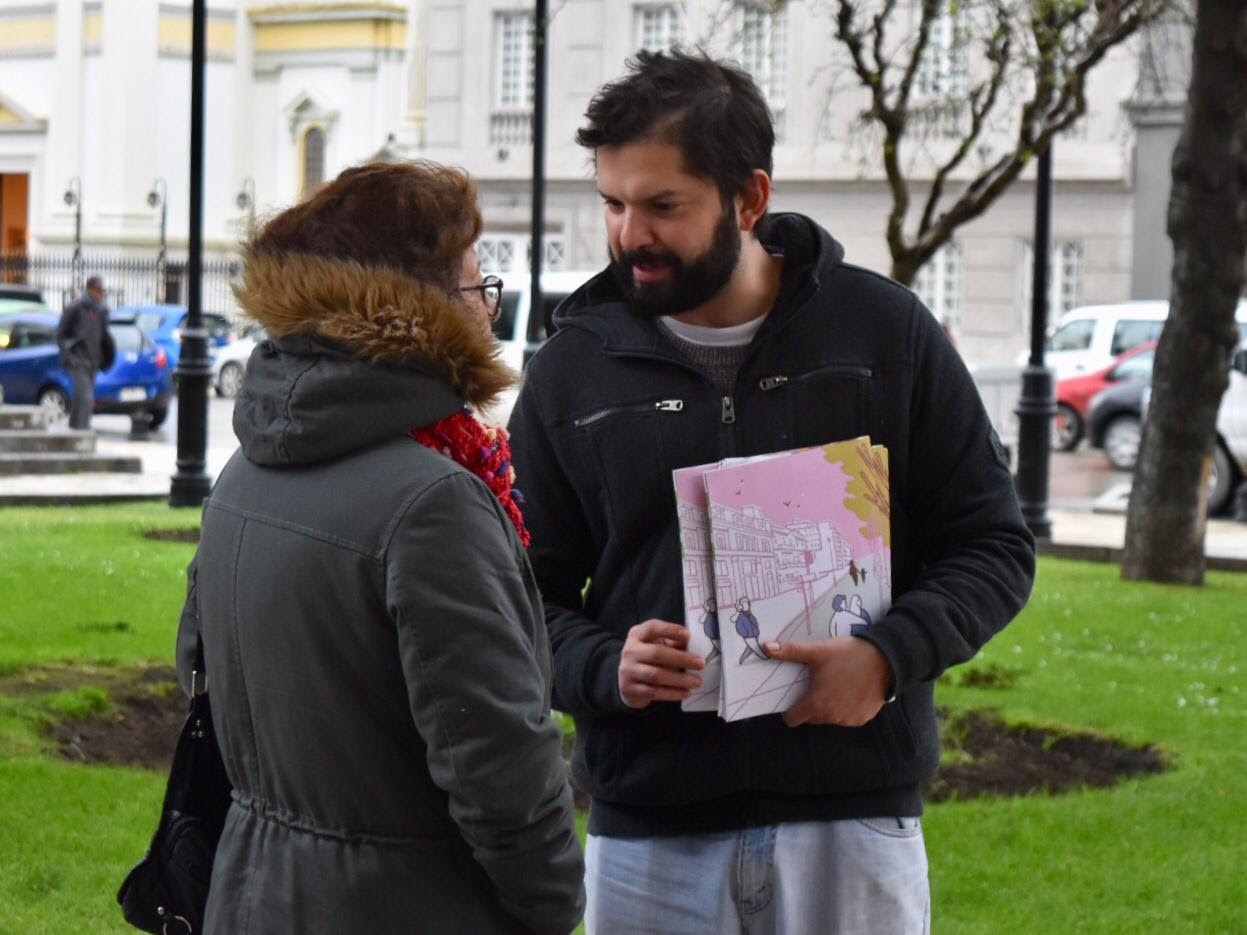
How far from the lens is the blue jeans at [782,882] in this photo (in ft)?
10.7

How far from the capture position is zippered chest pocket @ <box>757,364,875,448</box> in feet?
10.9

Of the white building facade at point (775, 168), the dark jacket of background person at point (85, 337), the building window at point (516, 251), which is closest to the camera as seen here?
the dark jacket of background person at point (85, 337)

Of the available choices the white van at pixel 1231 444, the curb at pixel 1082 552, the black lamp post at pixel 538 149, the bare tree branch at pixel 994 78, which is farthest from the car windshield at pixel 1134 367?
the bare tree branch at pixel 994 78

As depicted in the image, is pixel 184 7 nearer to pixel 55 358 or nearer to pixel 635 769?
pixel 55 358

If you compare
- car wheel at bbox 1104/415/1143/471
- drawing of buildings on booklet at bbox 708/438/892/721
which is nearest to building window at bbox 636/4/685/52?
car wheel at bbox 1104/415/1143/471

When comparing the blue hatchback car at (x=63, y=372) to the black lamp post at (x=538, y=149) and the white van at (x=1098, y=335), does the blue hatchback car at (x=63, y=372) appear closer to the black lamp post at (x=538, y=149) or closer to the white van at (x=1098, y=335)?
the black lamp post at (x=538, y=149)

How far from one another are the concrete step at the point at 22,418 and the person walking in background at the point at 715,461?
20.6m

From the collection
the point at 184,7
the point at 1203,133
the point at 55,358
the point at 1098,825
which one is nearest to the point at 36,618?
the point at 1098,825

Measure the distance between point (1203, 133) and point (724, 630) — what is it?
1005 cm

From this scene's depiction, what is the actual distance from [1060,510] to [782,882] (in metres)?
17.9

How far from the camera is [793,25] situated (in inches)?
1566

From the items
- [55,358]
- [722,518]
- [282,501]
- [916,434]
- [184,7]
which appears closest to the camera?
[282,501]

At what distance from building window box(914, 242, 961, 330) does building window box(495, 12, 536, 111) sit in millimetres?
8545

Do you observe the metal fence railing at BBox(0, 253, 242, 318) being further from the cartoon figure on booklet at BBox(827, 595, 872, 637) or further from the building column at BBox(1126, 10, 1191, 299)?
the cartoon figure on booklet at BBox(827, 595, 872, 637)
